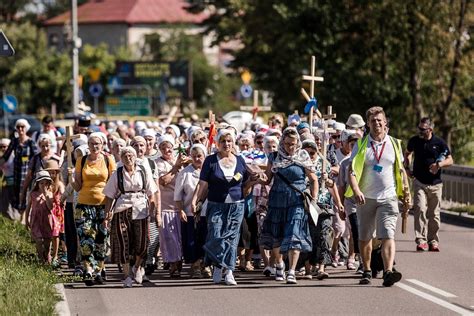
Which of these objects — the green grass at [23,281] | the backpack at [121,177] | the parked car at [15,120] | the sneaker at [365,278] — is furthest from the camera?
the parked car at [15,120]

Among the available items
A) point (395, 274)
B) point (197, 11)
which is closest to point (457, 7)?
point (395, 274)

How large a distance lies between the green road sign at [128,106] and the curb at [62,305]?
54.1 meters

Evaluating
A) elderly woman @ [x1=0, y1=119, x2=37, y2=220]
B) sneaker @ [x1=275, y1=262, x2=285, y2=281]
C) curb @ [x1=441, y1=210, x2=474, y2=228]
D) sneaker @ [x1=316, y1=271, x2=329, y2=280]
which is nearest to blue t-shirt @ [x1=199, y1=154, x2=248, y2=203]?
sneaker @ [x1=275, y1=262, x2=285, y2=281]

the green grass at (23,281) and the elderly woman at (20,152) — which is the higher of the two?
the elderly woman at (20,152)

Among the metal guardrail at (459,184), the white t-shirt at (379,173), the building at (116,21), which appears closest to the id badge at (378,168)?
the white t-shirt at (379,173)

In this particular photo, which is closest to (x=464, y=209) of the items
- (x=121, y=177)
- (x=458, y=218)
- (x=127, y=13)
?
(x=458, y=218)

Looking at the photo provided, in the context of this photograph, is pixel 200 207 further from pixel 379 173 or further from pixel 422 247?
pixel 422 247

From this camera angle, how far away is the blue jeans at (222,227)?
15.9 metres

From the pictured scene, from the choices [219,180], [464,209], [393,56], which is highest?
[393,56]

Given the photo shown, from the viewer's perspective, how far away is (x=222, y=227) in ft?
52.4

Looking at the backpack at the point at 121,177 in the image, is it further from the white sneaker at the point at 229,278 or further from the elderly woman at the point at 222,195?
the white sneaker at the point at 229,278

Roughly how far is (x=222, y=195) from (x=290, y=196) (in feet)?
2.43

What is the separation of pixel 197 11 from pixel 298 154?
5590 centimetres

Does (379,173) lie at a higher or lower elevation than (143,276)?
higher
